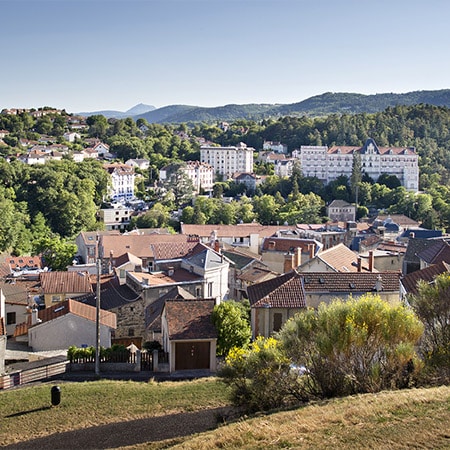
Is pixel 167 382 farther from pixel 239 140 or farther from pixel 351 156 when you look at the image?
pixel 239 140

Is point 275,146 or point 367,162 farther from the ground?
point 275,146

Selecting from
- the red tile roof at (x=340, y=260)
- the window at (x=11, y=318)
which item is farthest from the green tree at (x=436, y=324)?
the window at (x=11, y=318)

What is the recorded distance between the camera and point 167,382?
1994cm

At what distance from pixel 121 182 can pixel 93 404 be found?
8246 cm

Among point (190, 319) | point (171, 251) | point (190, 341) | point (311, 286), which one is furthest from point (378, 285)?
point (171, 251)

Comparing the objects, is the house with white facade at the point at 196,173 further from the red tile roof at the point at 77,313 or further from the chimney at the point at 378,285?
the chimney at the point at 378,285

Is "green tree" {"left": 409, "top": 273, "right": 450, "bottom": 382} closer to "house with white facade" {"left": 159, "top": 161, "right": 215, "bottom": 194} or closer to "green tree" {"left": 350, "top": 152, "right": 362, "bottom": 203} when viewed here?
"green tree" {"left": 350, "top": 152, "right": 362, "bottom": 203}

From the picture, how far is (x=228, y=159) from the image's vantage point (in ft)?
401

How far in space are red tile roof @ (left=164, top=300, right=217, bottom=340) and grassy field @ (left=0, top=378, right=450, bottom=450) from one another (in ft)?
9.44

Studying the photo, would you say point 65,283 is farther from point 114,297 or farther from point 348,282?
point 348,282

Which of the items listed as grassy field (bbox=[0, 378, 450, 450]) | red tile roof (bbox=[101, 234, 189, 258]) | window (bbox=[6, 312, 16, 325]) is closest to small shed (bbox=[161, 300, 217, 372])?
grassy field (bbox=[0, 378, 450, 450])

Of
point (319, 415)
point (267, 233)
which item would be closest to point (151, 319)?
point (319, 415)

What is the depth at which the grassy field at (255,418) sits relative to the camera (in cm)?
1193

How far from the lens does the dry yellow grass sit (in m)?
11.7
